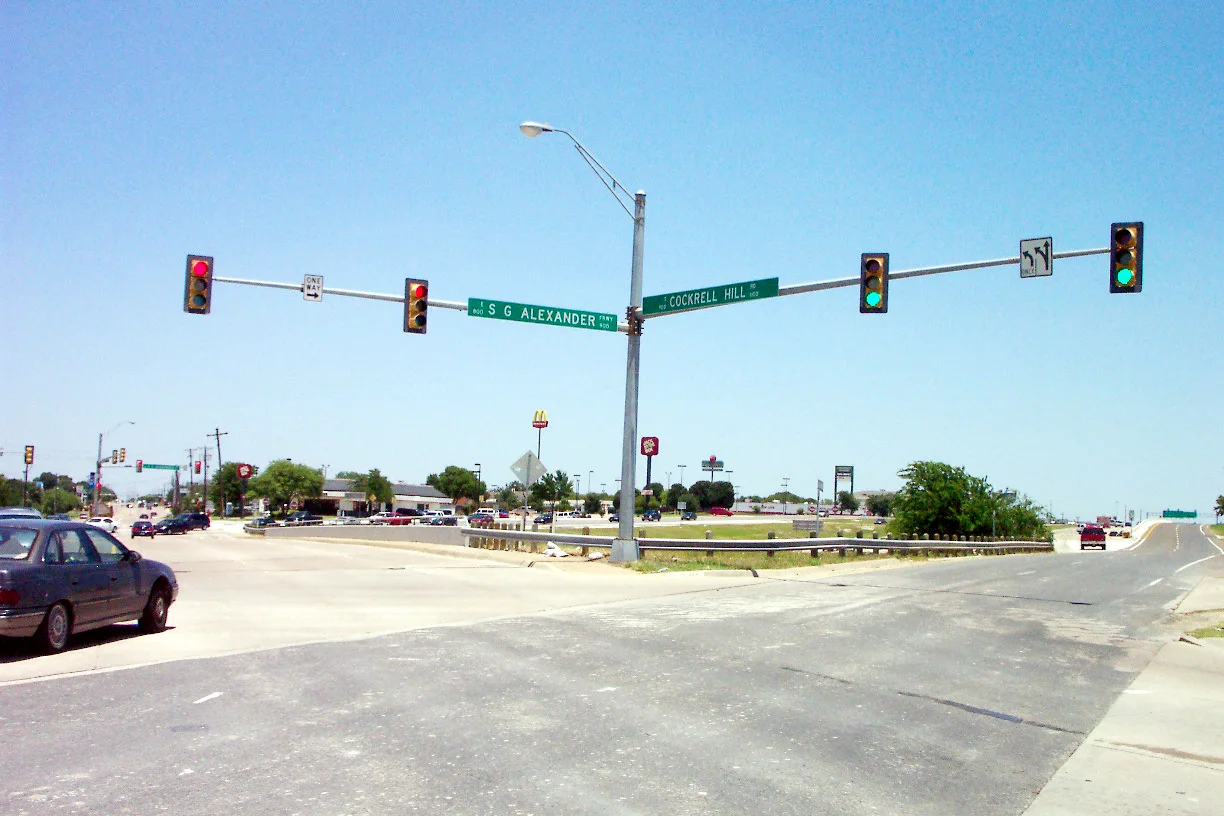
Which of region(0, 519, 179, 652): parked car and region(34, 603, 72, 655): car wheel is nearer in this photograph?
region(0, 519, 179, 652): parked car

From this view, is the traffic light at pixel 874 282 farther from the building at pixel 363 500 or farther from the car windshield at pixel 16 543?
the building at pixel 363 500

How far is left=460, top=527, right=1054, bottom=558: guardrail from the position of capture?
1238 inches

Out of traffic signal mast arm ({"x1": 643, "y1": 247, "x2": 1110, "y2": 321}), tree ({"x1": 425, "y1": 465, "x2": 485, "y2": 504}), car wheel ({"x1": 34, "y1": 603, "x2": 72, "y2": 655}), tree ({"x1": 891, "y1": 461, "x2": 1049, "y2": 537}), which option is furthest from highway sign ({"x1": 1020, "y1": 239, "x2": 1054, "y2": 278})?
tree ({"x1": 425, "y1": 465, "x2": 485, "y2": 504})

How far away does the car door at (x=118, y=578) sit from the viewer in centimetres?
1213

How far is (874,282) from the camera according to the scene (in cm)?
2073

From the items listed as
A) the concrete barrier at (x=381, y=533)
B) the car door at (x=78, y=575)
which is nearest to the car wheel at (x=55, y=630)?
the car door at (x=78, y=575)

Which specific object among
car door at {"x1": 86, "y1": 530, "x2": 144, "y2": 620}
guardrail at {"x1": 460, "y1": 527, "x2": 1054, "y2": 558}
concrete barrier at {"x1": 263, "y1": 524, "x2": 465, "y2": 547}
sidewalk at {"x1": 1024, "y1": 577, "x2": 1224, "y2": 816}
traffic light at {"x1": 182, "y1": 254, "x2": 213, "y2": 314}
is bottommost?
concrete barrier at {"x1": 263, "y1": 524, "x2": 465, "y2": 547}

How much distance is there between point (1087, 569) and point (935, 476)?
30.8m

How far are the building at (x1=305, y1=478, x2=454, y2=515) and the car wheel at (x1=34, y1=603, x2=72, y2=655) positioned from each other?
105347 mm

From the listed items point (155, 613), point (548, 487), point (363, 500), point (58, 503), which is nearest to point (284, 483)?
point (363, 500)

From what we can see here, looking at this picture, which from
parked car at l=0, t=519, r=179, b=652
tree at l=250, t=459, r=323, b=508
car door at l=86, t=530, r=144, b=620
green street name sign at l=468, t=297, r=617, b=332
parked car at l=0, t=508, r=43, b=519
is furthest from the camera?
tree at l=250, t=459, r=323, b=508

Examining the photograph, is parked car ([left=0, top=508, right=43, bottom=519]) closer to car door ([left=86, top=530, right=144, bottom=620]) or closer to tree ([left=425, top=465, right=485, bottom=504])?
car door ([left=86, top=530, right=144, bottom=620])

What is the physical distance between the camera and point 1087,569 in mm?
35281

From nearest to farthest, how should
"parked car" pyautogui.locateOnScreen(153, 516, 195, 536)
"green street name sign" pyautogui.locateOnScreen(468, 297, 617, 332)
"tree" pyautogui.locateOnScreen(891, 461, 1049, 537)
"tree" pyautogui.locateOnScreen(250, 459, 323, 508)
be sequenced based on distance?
"green street name sign" pyautogui.locateOnScreen(468, 297, 617, 332) → "tree" pyautogui.locateOnScreen(891, 461, 1049, 537) → "parked car" pyautogui.locateOnScreen(153, 516, 195, 536) → "tree" pyautogui.locateOnScreen(250, 459, 323, 508)
